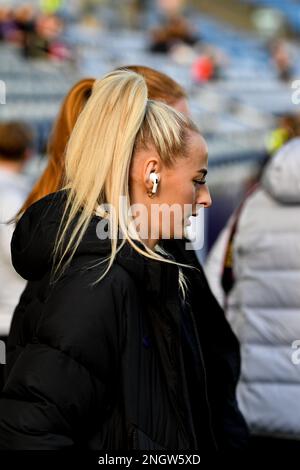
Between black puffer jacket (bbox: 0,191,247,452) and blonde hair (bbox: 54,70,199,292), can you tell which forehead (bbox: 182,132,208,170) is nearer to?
blonde hair (bbox: 54,70,199,292)

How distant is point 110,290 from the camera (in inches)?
59.6

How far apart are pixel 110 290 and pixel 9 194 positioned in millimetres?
1962

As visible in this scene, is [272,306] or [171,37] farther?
[171,37]

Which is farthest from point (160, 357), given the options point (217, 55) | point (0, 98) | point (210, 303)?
point (217, 55)

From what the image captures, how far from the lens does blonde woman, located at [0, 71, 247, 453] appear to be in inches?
57.7

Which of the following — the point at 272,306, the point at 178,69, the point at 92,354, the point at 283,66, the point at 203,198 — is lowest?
the point at 92,354

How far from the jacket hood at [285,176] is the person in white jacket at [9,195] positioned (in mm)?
835

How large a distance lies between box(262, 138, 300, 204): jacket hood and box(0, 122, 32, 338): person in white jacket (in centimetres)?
84

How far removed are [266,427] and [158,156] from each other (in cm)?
94

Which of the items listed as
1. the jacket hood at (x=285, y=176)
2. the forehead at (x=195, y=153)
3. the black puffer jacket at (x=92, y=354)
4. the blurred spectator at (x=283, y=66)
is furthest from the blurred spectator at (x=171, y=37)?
the black puffer jacket at (x=92, y=354)

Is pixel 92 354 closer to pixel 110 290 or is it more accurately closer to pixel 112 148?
pixel 110 290

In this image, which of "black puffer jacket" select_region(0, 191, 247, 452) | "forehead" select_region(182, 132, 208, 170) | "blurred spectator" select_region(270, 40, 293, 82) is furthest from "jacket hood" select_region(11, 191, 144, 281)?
"blurred spectator" select_region(270, 40, 293, 82)

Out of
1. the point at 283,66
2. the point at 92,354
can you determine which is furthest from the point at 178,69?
the point at 92,354

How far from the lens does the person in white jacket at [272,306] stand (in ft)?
7.18
